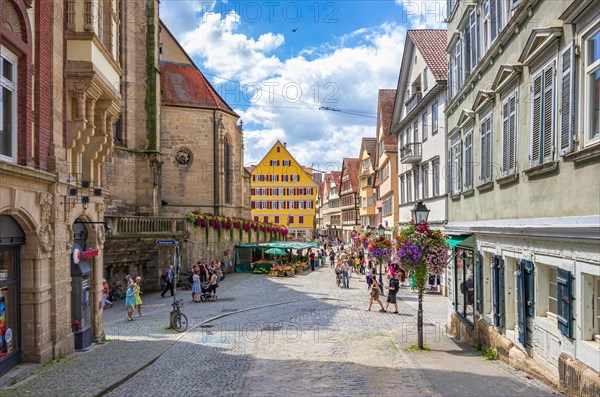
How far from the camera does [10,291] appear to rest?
10688mm

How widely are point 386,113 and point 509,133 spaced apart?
32.6 metres

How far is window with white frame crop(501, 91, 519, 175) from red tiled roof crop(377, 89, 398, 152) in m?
28.2

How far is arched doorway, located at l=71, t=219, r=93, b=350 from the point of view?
13352mm

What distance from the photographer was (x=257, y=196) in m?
86.4

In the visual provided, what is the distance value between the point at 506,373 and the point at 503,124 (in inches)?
195

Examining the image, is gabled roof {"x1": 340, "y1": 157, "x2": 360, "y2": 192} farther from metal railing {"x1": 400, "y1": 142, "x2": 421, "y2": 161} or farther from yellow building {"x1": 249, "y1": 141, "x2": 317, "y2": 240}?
metal railing {"x1": 400, "y1": 142, "x2": 421, "y2": 161}

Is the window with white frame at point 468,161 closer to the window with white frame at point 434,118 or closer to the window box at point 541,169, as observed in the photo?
the window box at point 541,169

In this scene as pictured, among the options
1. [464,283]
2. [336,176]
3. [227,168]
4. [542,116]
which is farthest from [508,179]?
[336,176]

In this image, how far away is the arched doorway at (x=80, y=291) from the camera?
13.4 m

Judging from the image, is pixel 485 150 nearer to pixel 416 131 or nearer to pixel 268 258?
pixel 416 131

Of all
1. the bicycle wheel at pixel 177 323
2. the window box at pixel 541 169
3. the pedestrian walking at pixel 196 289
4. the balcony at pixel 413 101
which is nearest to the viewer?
the window box at pixel 541 169

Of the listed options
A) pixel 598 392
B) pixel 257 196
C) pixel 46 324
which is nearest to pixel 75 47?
pixel 46 324

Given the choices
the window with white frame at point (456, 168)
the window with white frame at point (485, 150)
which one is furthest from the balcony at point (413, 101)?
the window with white frame at point (485, 150)

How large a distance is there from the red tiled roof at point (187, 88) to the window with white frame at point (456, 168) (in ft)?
91.7
